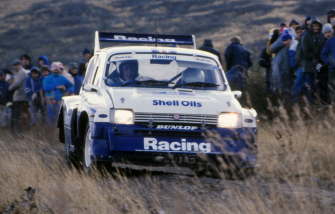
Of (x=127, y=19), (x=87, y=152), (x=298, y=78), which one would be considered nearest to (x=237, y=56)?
(x=298, y=78)

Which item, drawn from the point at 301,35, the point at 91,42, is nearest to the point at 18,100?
the point at 301,35

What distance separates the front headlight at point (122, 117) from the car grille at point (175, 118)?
72 mm

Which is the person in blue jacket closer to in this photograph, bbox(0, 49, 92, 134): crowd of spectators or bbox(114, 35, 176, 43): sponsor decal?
bbox(0, 49, 92, 134): crowd of spectators

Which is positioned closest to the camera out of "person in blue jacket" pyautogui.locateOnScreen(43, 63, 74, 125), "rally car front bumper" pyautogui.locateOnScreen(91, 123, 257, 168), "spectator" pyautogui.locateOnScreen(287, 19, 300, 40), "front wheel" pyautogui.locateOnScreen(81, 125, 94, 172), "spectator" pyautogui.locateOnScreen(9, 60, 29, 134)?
"rally car front bumper" pyautogui.locateOnScreen(91, 123, 257, 168)

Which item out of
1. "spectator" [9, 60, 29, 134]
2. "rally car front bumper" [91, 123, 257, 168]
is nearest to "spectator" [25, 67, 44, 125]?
"spectator" [9, 60, 29, 134]

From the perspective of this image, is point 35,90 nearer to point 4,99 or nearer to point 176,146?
point 4,99

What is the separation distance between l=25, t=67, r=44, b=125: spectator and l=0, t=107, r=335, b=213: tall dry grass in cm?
857

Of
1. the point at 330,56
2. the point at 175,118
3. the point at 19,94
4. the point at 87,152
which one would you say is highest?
the point at 175,118

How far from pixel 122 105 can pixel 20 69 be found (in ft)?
42.6

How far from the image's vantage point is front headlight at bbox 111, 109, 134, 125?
1192cm

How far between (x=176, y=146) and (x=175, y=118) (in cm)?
33

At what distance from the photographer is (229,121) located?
1214 centimetres

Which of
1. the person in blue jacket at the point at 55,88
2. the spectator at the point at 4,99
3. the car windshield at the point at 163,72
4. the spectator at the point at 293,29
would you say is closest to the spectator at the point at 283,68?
the spectator at the point at 293,29

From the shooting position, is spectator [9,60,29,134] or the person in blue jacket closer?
the person in blue jacket
